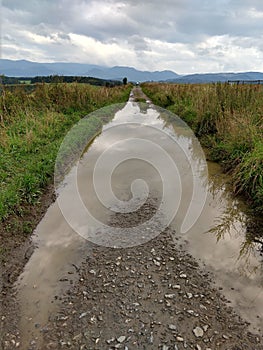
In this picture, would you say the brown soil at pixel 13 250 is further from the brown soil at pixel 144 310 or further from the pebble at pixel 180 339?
the pebble at pixel 180 339

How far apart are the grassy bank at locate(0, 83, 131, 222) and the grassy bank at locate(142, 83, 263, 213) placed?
3977 mm

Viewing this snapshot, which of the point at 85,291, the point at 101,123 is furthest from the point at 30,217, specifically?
the point at 101,123

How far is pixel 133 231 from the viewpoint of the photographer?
412 cm

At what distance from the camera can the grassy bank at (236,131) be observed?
5.20m

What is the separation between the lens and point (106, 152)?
8.25m

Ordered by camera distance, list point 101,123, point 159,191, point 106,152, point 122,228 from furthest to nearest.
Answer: point 101,123
point 106,152
point 159,191
point 122,228

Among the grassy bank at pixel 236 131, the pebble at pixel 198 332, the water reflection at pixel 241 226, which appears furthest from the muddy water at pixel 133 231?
the pebble at pixel 198 332

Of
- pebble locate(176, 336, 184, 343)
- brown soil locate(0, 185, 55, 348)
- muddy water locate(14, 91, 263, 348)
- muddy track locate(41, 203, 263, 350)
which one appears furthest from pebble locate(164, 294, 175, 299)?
brown soil locate(0, 185, 55, 348)

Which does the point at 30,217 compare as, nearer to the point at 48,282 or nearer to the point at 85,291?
the point at 48,282

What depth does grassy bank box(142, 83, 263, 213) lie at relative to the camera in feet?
17.1

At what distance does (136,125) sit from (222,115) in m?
4.76

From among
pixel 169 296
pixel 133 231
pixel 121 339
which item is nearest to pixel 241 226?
pixel 133 231

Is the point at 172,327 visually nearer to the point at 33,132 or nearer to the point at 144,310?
the point at 144,310

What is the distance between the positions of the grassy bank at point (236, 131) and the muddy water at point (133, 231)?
390 mm
